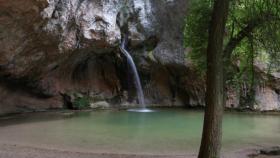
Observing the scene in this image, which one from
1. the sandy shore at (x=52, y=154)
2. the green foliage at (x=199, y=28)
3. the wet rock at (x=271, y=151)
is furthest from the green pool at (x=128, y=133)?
the green foliage at (x=199, y=28)

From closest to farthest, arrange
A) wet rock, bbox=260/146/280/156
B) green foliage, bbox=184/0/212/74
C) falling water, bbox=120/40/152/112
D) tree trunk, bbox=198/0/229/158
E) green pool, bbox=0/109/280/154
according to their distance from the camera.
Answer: tree trunk, bbox=198/0/229/158 → green foliage, bbox=184/0/212/74 → wet rock, bbox=260/146/280/156 → green pool, bbox=0/109/280/154 → falling water, bbox=120/40/152/112

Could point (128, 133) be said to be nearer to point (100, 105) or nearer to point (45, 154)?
point (45, 154)

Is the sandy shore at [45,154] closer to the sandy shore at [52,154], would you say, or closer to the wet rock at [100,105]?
the sandy shore at [52,154]

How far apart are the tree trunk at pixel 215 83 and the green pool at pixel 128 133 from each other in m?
3.47

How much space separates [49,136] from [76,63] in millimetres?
11201

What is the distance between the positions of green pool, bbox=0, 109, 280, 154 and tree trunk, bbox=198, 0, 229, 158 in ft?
11.4

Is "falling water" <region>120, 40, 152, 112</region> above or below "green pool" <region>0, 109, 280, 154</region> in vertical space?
above

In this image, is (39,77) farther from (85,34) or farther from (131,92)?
(131,92)

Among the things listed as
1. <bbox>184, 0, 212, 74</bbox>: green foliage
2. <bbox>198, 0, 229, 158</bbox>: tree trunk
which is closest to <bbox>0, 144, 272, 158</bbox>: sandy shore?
<bbox>184, 0, 212, 74</bbox>: green foliage

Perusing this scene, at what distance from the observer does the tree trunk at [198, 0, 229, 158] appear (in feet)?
22.3

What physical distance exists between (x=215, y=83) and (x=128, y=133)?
7.02 meters

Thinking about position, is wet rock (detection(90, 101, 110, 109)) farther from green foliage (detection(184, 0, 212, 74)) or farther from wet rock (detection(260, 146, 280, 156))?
green foliage (detection(184, 0, 212, 74))

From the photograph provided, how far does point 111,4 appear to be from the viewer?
2103 centimetres

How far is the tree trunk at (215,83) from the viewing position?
681cm
